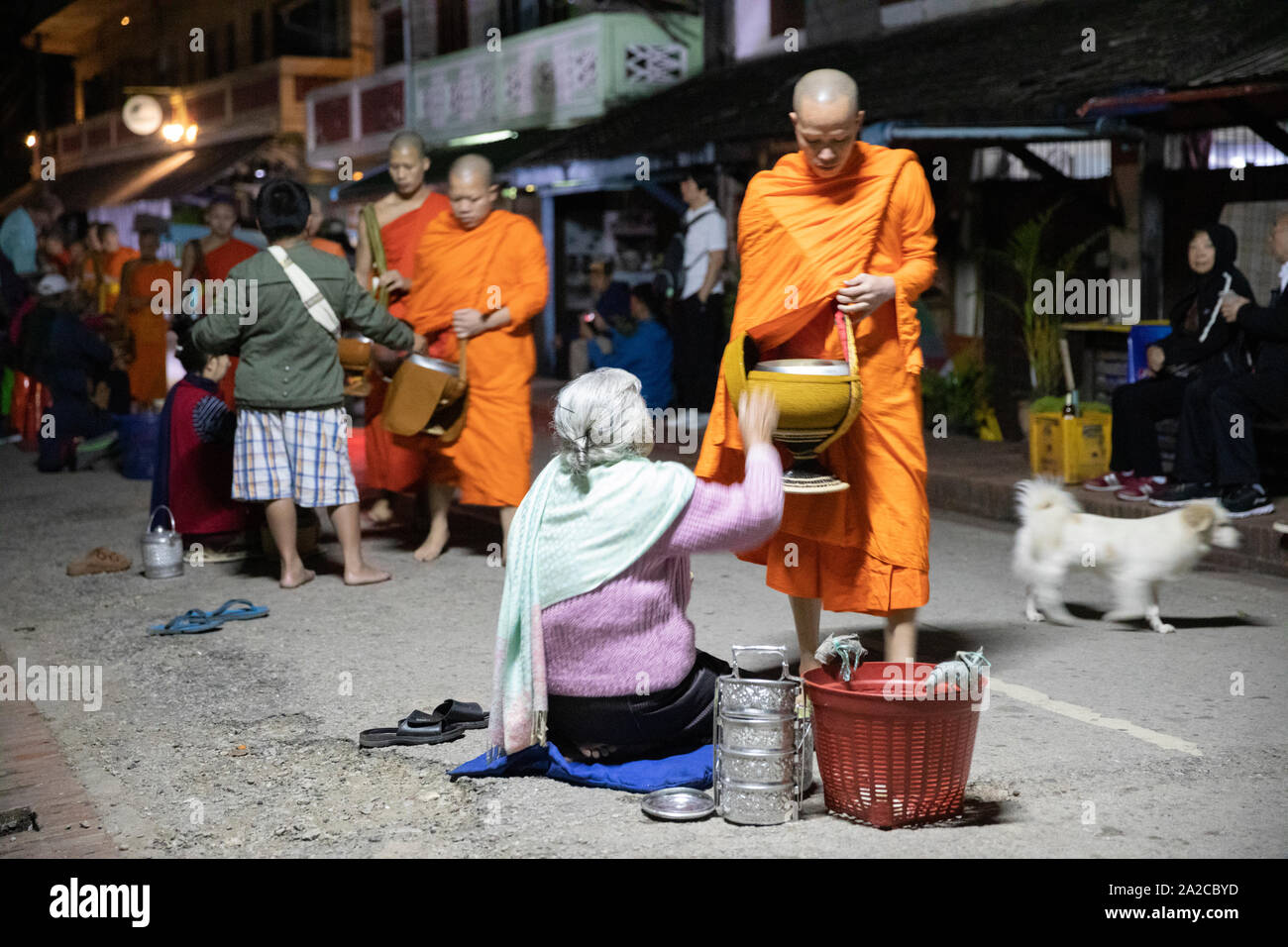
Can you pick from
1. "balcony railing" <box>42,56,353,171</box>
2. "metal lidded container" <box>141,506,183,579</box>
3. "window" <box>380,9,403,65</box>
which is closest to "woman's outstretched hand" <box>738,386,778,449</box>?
"metal lidded container" <box>141,506,183,579</box>

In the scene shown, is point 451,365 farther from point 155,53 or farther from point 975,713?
point 155,53

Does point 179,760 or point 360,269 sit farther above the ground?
point 360,269

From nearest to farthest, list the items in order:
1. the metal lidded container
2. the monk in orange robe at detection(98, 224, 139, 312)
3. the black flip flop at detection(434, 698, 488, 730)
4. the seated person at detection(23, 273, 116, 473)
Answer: the black flip flop at detection(434, 698, 488, 730) < the metal lidded container < the seated person at detection(23, 273, 116, 473) < the monk in orange robe at detection(98, 224, 139, 312)

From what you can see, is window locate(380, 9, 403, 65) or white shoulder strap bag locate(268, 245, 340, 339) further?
window locate(380, 9, 403, 65)

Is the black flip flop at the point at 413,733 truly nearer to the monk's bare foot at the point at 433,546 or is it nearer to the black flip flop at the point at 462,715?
the black flip flop at the point at 462,715

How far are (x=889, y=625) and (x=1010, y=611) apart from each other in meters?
1.86

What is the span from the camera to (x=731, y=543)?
392cm

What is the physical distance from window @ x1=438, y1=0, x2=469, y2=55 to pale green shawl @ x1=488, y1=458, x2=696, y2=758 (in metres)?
19.8

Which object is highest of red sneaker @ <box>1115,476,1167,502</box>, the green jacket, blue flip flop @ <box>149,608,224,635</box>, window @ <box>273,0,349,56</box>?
window @ <box>273,0,349,56</box>

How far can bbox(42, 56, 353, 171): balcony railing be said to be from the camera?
27.5m

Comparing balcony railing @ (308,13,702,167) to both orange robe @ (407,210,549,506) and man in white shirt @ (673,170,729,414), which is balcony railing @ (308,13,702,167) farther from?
orange robe @ (407,210,549,506)

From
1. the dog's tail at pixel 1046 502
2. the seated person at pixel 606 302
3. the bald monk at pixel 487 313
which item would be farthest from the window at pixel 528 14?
the dog's tail at pixel 1046 502

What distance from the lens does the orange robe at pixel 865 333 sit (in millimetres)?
4652

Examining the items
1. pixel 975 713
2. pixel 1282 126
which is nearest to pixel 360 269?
pixel 975 713
